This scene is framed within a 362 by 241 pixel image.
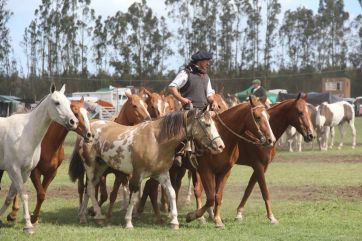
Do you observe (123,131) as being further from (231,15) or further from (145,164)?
(231,15)

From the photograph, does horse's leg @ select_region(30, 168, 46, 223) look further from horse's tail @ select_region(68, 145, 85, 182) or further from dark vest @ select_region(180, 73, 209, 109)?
dark vest @ select_region(180, 73, 209, 109)

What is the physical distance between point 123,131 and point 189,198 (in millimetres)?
3437

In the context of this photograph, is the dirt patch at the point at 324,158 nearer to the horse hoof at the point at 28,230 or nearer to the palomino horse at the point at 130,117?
the palomino horse at the point at 130,117

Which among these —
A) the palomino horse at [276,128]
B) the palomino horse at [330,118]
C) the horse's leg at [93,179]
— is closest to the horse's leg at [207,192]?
the palomino horse at [276,128]

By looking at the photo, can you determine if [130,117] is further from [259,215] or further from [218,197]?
[259,215]

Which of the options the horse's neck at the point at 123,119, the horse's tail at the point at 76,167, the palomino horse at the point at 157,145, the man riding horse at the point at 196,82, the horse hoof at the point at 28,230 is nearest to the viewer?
the horse hoof at the point at 28,230

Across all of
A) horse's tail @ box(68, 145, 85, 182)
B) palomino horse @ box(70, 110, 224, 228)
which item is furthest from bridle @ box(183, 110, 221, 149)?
horse's tail @ box(68, 145, 85, 182)

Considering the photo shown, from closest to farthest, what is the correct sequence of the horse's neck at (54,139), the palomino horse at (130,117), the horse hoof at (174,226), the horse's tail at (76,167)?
the horse hoof at (174,226), the horse's neck at (54,139), the horse's tail at (76,167), the palomino horse at (130,117)

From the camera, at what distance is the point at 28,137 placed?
26.6ft

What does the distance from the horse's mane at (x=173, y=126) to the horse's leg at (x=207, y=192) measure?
2.55 ft

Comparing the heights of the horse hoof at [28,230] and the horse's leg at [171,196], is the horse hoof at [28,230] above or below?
below

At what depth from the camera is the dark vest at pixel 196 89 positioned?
959 cm

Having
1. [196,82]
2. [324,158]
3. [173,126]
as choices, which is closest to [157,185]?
[173,126]

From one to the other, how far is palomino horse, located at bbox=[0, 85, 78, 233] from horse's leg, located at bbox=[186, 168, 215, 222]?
6.84 ft
